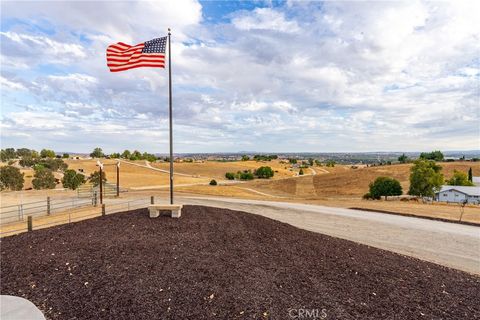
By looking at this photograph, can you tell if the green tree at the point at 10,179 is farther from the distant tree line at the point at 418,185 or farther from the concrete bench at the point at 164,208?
the distant tree line at the point at 418,185

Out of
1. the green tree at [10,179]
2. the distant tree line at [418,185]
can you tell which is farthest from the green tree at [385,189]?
the green tree at [10,179]

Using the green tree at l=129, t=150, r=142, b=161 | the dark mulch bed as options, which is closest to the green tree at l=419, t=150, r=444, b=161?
the green tree at l=129, t=150, r=142, b=161

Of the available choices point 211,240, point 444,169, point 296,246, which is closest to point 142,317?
point 211,240

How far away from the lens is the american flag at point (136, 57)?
1438 centimetres

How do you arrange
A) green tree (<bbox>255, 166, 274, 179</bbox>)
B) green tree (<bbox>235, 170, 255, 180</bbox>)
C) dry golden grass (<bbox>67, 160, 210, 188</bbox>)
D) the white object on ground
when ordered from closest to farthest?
the white object on ground < dry golden grass (<bbox>67, 160, 210, 188</bbox>) < green tree (<bbox>235, 170, 255, 180</bbox>) < green tree (<bbox>255, 166, 274, 179</bbox>)

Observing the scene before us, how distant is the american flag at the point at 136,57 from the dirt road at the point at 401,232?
12.3 meters

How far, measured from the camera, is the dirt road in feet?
44.3

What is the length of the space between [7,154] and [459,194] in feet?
492

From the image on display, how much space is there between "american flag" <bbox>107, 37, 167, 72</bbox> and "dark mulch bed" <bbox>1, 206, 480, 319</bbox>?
7274 mm

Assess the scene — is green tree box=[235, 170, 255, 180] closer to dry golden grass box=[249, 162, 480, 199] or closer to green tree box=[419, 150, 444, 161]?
dry golden grass box=[249, 162, 480, 199]

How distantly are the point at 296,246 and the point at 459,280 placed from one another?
509 cm

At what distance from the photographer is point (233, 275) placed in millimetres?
8586

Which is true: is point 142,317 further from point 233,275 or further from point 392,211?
point 392,211

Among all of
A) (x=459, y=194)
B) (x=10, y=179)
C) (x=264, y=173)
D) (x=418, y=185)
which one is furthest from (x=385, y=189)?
(x=10, y=179)
